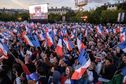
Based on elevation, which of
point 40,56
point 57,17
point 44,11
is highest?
point 40,56

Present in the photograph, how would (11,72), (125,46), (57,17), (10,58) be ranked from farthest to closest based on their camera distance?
(57,17), (10,58), (125,46), (11,72)

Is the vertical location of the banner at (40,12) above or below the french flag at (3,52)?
below

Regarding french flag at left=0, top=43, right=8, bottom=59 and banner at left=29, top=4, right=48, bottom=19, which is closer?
french flag at left=0, top=43, right=8, bottom=59

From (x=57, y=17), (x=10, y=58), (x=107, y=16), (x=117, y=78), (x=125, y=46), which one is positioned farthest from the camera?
(x=57, y=17)

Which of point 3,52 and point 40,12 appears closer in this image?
point 3,52

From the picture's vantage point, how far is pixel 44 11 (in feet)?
254

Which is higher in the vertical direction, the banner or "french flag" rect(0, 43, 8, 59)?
"french flag" rect(0, 43, 8, 59)

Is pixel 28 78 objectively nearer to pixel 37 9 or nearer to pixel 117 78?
pixel 117 78

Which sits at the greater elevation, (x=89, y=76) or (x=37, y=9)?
(x=89, y=76)

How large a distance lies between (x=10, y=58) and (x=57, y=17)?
141 m

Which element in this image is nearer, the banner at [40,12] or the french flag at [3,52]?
the french flag at [3,52]

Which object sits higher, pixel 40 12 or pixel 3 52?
pixel 3 52

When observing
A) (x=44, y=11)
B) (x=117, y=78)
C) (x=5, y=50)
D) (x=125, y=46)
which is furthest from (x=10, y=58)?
(x=44, y=11)

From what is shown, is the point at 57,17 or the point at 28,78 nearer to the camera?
the point at 28,78
